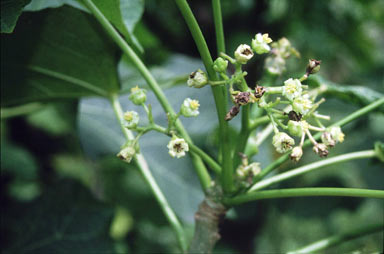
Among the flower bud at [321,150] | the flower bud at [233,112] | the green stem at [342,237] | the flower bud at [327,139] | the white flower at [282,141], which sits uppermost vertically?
the flower bud at [233,112]

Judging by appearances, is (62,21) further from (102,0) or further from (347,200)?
(347,200)

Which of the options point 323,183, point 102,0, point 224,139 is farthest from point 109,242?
point 323,183

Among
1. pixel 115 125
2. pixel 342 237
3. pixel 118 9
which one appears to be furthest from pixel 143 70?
pixel 115 125

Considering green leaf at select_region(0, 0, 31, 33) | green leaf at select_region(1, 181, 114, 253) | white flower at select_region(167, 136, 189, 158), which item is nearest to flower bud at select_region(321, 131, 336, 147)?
white flower at select_region(167, 136, 189, 158)

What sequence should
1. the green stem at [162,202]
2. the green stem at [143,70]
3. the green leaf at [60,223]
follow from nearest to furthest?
1. the green stem at [143,70]
2. the green stem at [162,202]
3. the green leaf at [60,223]

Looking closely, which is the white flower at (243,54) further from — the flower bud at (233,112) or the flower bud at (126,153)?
the flower bud at (126,153)

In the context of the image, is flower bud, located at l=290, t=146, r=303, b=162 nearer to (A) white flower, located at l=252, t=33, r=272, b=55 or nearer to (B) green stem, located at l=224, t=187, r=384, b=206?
(B) green stem, located at l=224, t=187, r=384, b=206

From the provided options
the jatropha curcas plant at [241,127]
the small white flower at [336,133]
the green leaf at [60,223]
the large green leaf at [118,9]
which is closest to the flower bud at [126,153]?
the jatropha curcas plant at [241,127]

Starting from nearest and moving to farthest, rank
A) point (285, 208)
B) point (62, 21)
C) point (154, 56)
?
1. point (62, 21)
2. point (154, 56)
3. point (285, 208)
